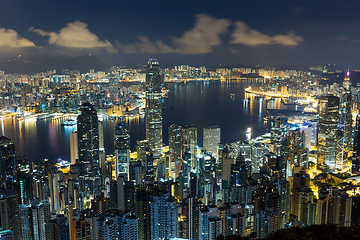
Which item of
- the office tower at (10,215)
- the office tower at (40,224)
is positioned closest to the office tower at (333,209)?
the office tower at (40,224)

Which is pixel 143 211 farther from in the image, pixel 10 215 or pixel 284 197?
pixel 284 197

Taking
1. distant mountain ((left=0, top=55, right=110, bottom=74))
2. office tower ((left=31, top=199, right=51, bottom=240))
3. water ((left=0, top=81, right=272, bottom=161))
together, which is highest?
distant mountain ((left=0, top=55, right=110, bottom=74))

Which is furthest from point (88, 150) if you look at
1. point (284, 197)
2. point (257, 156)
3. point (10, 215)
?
point (284, 197)

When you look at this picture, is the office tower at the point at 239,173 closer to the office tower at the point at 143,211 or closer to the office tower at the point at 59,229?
the office tower at the point at 143,211

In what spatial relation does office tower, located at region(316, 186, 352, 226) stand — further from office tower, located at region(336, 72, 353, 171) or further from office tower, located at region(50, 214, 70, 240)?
office tower, located at region(50, 214, 70, 240)

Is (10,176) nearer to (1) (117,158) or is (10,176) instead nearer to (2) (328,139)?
(1) (117,158)

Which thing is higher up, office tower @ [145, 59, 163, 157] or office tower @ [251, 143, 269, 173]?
office tower @ [145, 59, 163, 157]

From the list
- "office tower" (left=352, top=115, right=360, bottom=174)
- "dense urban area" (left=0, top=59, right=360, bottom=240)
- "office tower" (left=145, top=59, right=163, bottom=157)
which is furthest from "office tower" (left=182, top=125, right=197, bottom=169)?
"office tower" (left=352, top=115, right=360, bottom=174)

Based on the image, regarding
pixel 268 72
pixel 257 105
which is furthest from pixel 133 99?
pixel 268 72
